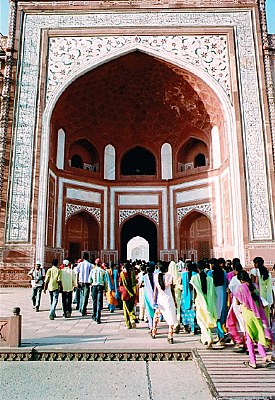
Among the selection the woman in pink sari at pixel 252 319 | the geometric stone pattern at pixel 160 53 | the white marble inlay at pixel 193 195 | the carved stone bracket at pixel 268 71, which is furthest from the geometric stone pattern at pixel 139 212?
the woman in pink sari at pixel 252 319

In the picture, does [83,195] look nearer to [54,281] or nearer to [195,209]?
[195,209]

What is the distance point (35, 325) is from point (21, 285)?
5231 mm

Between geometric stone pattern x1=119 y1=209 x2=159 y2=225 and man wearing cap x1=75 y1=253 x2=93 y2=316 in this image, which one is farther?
geometric stone pattern x1=119 y1=209 x2=159 y2=225

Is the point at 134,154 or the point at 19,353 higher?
the point at 134,154

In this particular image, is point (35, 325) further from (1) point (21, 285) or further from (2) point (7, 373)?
(1) point (21, 285)

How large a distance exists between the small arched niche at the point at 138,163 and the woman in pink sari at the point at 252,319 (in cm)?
1161

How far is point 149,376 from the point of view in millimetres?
2910

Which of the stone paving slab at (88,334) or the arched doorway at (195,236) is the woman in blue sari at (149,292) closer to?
the stone paving slab at (88,334)

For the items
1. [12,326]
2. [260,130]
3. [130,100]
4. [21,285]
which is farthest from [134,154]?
[12,326]

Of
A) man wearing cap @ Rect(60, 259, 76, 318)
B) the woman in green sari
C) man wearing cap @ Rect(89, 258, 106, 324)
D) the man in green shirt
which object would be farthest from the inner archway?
the woman in green sari

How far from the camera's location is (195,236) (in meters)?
13.2

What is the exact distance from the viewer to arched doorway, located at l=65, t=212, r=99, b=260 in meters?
13.1

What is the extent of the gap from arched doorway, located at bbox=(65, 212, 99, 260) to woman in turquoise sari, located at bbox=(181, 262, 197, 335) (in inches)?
344

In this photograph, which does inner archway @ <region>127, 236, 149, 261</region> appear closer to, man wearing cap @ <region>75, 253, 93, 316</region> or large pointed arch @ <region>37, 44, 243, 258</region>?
large pointed arch @ <region>37, 44, 243, 258</region>
